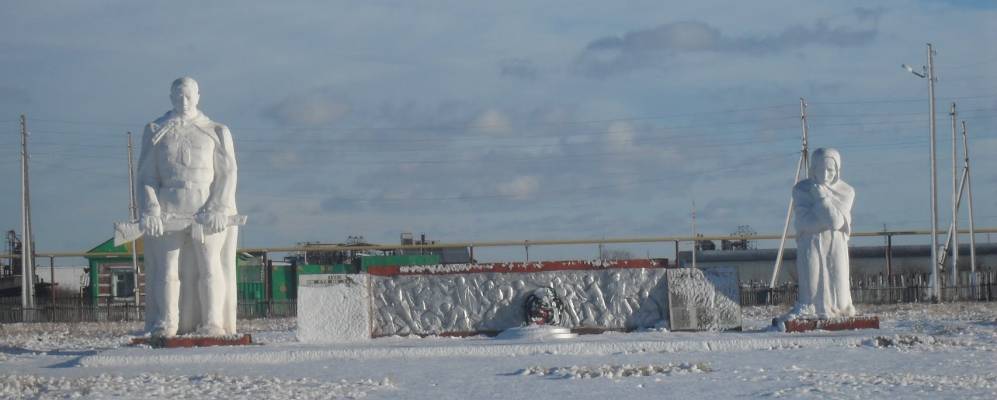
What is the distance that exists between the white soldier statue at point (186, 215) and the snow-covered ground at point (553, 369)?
2.91 feet

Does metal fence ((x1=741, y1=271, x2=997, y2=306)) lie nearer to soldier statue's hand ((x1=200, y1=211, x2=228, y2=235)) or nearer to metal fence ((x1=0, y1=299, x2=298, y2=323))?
metal fence ((x1=0, y1=299, x2=298, y2=323))

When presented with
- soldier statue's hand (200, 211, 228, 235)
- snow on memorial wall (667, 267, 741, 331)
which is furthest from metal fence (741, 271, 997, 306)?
soldier statue's hand (200, 211, 228, 235)

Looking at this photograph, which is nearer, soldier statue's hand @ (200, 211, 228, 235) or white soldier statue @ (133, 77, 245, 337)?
soldier statue's hand @ (200, 211, 228, 235)

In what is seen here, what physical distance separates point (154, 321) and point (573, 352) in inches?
221

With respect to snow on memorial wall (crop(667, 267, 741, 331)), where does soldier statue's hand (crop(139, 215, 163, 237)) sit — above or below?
above

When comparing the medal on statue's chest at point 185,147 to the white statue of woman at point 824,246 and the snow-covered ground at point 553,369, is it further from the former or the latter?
the white statue of woman at point 824,246

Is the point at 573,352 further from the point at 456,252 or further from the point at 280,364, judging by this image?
the point at 456,252

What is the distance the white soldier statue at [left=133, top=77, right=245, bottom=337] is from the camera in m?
16.2

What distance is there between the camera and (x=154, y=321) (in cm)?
1644

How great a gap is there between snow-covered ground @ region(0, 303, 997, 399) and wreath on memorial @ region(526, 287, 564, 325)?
1.74 metres

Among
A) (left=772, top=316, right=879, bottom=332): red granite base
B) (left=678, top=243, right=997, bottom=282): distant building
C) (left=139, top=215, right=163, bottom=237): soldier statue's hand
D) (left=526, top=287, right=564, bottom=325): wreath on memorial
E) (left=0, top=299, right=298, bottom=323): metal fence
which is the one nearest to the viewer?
(left=139, top=215, right=163, bottom=237): soldier statue's hand

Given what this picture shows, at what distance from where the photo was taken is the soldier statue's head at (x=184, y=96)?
16500mm

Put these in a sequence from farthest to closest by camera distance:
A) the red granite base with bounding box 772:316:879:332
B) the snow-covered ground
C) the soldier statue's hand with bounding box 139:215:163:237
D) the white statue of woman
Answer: the white statue of woman < the red granite base with bounding box 772:316:879:332 < the soldier statue's hand with bounding box 139:215:163:237 < the snow-covered ground

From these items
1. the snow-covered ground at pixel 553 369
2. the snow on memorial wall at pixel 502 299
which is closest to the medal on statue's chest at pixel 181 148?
the snow-covered ground at pixel 553 369
